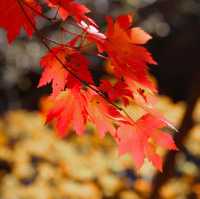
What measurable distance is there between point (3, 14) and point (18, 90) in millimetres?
5831

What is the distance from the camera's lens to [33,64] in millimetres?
6543

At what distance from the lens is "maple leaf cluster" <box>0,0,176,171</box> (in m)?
1.35

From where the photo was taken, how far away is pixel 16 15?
1.36m

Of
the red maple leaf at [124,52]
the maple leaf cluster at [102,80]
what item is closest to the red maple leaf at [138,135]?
the maple leaf cluster at [102,80]

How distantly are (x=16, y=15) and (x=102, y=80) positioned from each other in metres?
0.31

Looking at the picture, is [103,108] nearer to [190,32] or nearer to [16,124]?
[16,124]

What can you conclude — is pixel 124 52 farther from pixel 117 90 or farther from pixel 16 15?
pixel 16 15

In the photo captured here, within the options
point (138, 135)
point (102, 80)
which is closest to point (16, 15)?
point (102, 80)

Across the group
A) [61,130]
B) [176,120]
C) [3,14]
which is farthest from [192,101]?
[3,14]

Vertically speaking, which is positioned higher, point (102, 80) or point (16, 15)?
point (16, 15)

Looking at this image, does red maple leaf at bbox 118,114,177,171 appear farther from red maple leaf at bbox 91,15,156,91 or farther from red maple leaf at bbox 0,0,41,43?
red maple leaf at bbox 0,0,41,43

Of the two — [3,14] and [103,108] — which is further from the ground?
[3,14]

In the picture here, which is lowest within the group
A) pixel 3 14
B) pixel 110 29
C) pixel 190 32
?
pixel 190 32

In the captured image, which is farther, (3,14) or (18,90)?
(18,90)
